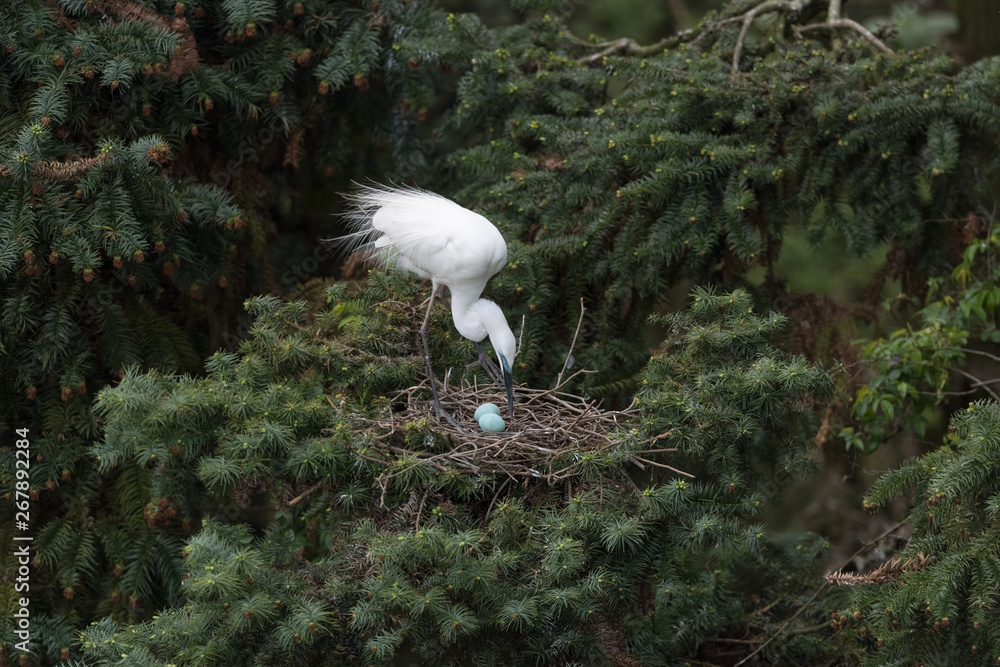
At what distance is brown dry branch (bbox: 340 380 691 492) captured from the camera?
2928 mm

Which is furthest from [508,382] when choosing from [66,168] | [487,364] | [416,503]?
[66,168]

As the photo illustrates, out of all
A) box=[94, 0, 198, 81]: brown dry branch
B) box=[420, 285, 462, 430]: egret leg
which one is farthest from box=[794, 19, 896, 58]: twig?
box=[94, 0, 198, 81]: brown dry branch

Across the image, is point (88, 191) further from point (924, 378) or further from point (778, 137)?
point (924, 378)

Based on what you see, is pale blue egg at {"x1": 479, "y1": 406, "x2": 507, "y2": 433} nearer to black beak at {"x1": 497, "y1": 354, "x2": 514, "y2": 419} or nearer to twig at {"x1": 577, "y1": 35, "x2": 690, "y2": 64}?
black beak at {"x1": 497, "y1": 354, "x2": 514, "y2": 419}

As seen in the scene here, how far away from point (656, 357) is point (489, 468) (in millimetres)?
716

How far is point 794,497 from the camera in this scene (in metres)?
8.62

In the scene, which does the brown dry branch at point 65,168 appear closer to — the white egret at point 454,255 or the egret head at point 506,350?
the white egret at point 454,255

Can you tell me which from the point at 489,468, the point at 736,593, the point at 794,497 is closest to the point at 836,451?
the point at 736,593

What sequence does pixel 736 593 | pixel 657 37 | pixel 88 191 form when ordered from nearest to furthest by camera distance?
pixel 88 191, pixel 736 593, pixel 657 37

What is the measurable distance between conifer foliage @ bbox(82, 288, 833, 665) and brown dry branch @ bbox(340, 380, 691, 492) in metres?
0.03

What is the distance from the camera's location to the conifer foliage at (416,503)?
2.39 m

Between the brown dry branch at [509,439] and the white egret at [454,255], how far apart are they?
133mm
